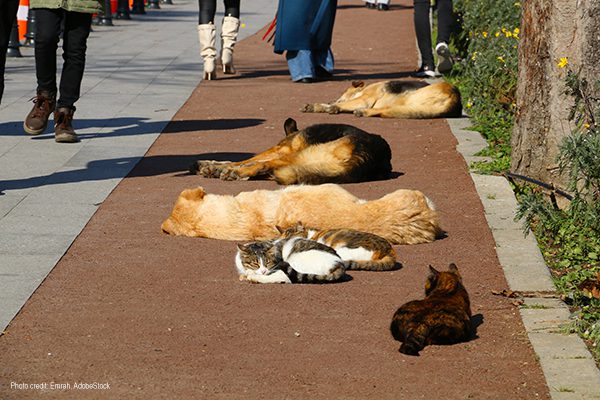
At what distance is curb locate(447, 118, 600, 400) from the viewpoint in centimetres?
503

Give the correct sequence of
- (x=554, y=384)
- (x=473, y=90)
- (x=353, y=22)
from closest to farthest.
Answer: (x=554, y=384)
(x=473, y=90)
(x=353, y=22)

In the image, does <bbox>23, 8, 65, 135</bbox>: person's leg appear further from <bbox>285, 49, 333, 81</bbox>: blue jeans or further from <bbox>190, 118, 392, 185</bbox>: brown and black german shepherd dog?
<bbox>285, 49, 333, 81</bbox>: blue jeans

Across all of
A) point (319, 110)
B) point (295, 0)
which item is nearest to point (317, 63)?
point (295, 0)

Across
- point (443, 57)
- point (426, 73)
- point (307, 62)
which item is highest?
point (443, 57)

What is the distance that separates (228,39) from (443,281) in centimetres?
1066

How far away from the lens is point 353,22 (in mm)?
28766

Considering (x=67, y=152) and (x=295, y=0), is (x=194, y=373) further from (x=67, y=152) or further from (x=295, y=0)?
(x=295, y=0)

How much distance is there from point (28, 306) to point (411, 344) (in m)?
1.94

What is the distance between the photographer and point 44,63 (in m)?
10.6

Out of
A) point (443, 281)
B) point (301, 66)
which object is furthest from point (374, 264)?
point (301, 66)

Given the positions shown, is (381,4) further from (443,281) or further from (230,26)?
(443,281)

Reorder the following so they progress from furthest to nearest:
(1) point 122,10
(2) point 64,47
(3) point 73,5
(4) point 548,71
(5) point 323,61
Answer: (1) point 122,10 < (5) point 323,61 < (2) point 64,47 < (3) point 73,5 < (4) point 548,71

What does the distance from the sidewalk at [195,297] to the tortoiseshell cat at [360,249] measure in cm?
10

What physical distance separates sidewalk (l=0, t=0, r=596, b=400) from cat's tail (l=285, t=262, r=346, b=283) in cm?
5
